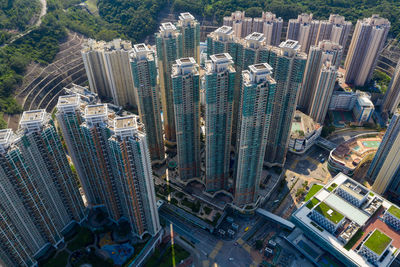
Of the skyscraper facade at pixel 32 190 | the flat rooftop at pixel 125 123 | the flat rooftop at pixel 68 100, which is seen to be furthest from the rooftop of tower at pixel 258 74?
the skyscraper facade at pixel 32 190

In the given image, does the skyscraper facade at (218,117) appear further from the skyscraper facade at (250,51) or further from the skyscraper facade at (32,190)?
the skyscraper facade at (32,190)

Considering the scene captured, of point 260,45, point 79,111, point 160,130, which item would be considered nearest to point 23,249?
point 79,111

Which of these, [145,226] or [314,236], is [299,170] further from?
[145,226]

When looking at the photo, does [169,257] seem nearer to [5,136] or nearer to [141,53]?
[5,136]

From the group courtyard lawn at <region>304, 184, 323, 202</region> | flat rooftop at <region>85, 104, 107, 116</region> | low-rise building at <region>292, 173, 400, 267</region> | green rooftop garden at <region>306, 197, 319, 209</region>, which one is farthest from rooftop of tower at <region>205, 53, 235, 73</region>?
courtyard lawn at <region>304, 184, 323, 202</region>

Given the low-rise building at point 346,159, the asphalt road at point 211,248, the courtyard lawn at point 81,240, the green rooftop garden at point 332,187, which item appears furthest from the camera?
the low-rise building at point 346,159

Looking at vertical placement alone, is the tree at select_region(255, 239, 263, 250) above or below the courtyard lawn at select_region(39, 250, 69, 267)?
below

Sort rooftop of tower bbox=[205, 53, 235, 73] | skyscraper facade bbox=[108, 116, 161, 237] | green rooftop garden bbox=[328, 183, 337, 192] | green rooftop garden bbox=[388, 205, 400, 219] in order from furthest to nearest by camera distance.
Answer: green rooftop garden bbox=[328, 183, 337, 192] → green rooftop garden bbox=[388, 205, 400, 219] → rooftop of tower bbox=[205, 53, 235, 73] → skyscraper facade bbox=[108, 116, 161, 237]

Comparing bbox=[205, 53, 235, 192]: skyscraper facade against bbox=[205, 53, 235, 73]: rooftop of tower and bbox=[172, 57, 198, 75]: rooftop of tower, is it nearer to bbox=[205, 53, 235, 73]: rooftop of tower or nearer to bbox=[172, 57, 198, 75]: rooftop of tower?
bbox=[205, 53, 235, 73]: rooftop of tower
